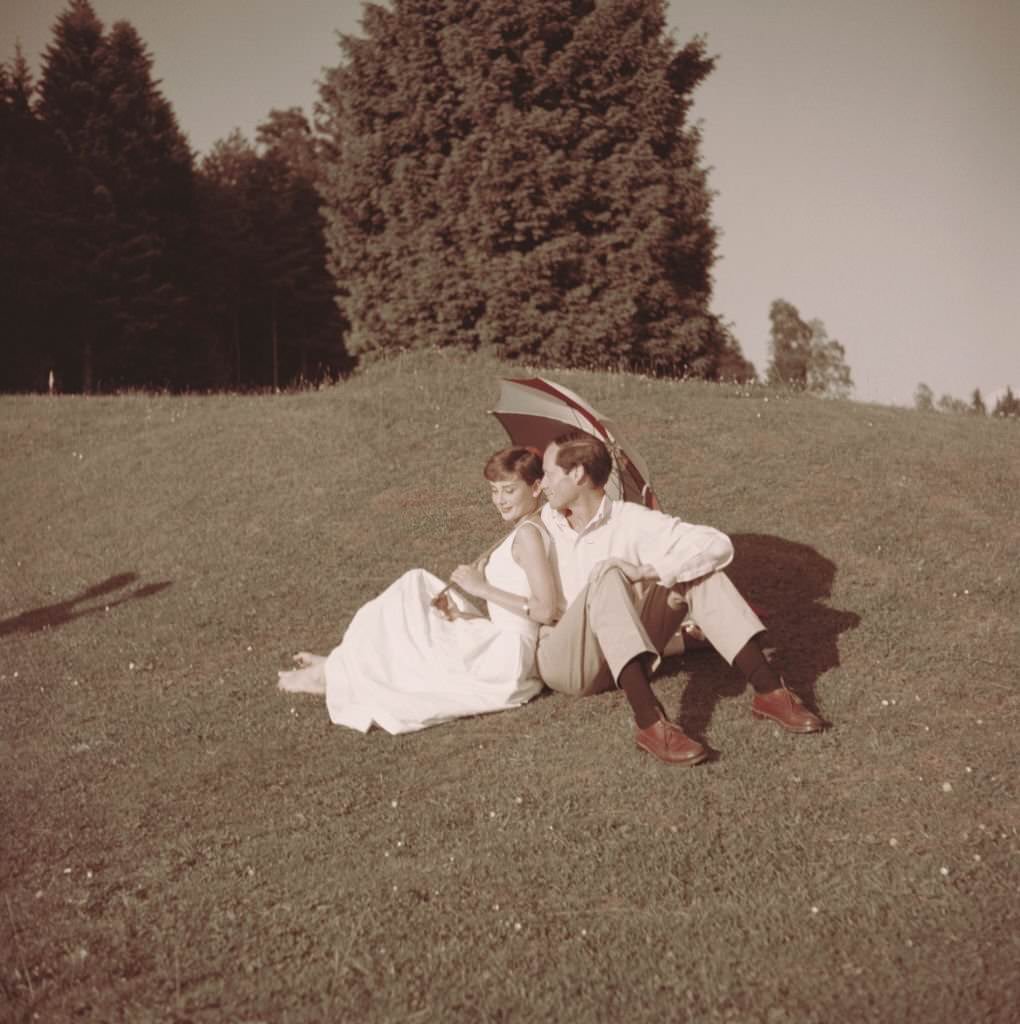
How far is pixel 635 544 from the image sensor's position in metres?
6.71

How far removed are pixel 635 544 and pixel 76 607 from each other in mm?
7180

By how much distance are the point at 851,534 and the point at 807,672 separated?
3684 millimetres

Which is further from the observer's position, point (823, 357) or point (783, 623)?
point (823, 357)

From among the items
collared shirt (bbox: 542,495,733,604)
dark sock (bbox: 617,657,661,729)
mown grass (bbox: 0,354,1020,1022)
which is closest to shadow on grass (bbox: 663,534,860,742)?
mown grass (bbox: 0,354,1020,1022)

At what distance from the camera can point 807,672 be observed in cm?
745

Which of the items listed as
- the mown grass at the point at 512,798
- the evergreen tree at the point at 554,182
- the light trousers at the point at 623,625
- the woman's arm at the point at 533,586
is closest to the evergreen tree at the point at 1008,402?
the evergreen tree at the point at 554,182

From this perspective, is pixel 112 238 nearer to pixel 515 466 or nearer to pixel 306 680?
pixel 306 680

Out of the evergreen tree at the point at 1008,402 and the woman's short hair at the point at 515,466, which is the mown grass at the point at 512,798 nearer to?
the woman's short hair at the point at 515,466

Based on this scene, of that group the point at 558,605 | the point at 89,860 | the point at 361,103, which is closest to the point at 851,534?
the point at 558,605

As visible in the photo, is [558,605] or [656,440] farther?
[656,440]

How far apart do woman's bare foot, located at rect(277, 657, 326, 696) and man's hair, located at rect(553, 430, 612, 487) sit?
262cm

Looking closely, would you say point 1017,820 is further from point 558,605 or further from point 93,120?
point 93,120

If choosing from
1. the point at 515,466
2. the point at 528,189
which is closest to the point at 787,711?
the point at 515,466

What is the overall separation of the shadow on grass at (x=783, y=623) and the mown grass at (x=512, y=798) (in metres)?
0.04
